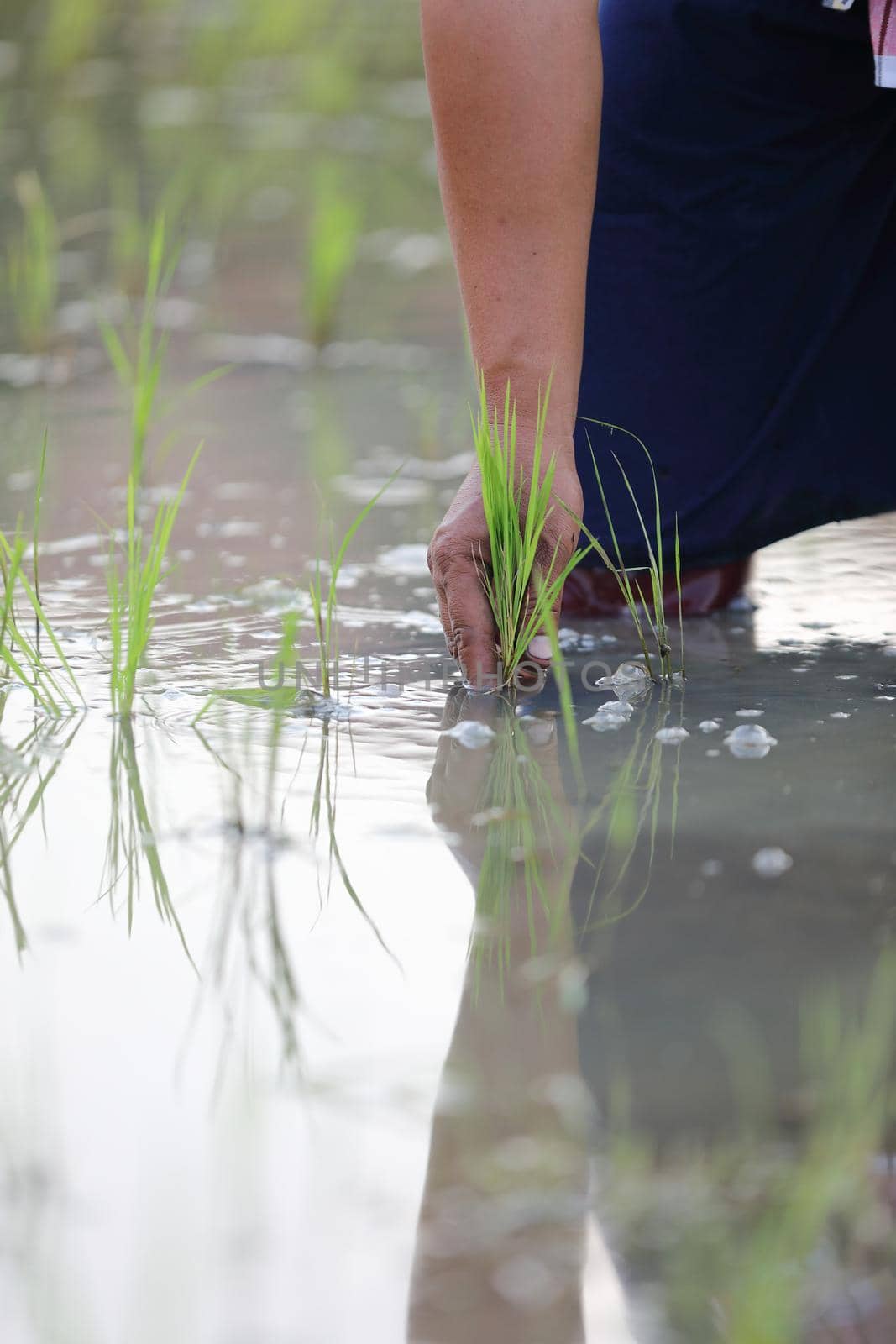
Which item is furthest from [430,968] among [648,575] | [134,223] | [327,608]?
[134,223]

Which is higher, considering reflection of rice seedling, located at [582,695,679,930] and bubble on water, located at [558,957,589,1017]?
reflection of rice seedling, located at [582,695,679,930]

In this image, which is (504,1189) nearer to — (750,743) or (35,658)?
(750,743)

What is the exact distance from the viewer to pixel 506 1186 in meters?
0.85

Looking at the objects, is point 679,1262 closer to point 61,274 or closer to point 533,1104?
point 533,1104

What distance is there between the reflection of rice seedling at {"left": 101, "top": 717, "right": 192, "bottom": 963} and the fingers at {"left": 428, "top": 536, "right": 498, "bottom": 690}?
36 cm

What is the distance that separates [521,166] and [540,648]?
1.61 feet

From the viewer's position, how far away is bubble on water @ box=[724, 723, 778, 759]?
1.48 meters

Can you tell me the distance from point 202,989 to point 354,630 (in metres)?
0.89

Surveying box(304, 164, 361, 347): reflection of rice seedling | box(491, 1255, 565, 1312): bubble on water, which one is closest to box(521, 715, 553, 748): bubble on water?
box(491, 1255, 565, 1312): bubble on water

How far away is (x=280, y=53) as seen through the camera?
7383mm

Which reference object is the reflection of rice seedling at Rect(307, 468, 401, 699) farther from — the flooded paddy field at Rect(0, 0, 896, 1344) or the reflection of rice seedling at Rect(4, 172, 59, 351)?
the reflection of rice seedling at Rect(4, 172, 59, 351)

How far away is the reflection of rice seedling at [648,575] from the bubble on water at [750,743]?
167mm

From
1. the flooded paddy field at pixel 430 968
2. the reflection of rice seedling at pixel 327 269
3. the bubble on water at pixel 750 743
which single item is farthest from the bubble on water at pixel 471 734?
the reflection of rice seedling at pixel 327 269

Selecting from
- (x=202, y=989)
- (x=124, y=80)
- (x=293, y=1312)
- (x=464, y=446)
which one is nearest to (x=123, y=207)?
(x=464, y=446)
